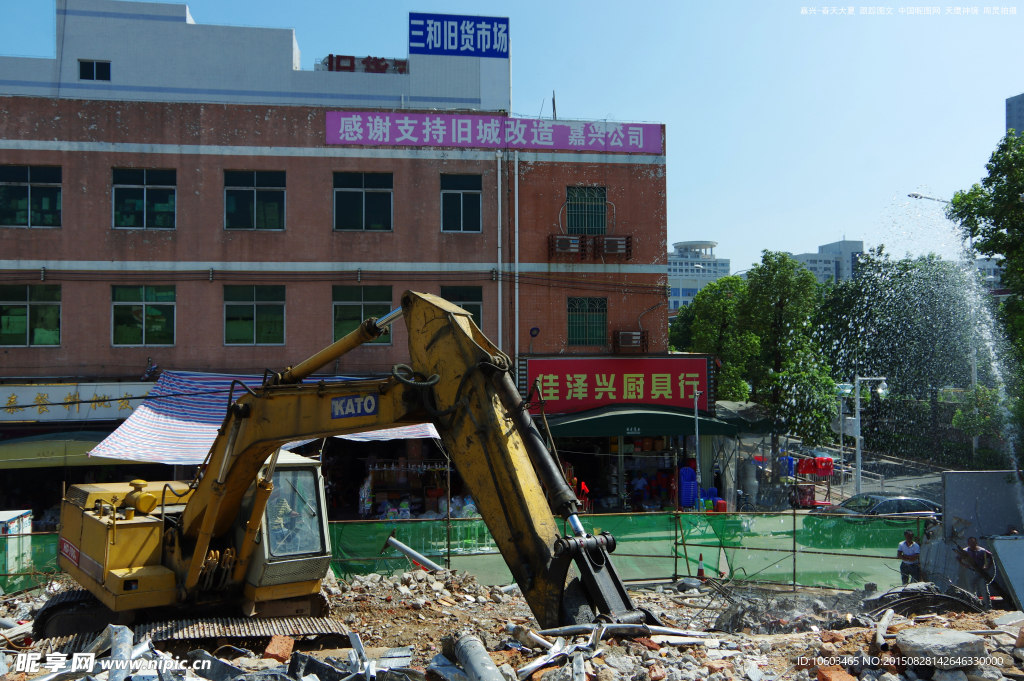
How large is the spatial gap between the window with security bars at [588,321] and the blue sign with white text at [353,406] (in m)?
14.0

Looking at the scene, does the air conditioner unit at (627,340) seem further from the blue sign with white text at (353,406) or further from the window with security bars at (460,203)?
the blue sign with white text at (353,406)

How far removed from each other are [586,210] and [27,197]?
15.0 metres

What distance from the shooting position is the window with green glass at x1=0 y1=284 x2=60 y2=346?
19.3 metres

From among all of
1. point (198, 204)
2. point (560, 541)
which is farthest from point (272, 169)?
point (560, 541)

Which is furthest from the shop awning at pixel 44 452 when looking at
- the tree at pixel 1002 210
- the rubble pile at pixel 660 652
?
the tree at pixel 1002 210

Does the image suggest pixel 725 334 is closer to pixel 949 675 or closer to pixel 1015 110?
pixel 949 675

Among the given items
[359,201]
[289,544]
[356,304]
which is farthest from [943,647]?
[359,201]

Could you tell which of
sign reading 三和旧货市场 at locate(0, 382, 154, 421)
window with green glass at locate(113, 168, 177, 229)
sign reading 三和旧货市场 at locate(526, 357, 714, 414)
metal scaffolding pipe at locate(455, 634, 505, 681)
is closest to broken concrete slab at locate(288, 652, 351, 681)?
metal scaffolding pipe at locate(455, 634, 505, 681)

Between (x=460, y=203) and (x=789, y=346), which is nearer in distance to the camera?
(x=460, y=203)

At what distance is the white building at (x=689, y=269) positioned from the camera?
397ft

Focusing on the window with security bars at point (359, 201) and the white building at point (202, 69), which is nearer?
the window with security bars at point (359, 201)

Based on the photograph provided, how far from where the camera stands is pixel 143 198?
19.7 m

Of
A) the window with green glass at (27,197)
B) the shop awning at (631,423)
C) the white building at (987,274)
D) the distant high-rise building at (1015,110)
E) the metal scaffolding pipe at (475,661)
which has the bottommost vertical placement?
the metal scaffolding pipe at (475,661)

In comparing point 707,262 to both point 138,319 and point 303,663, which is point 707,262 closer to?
point 138,319
